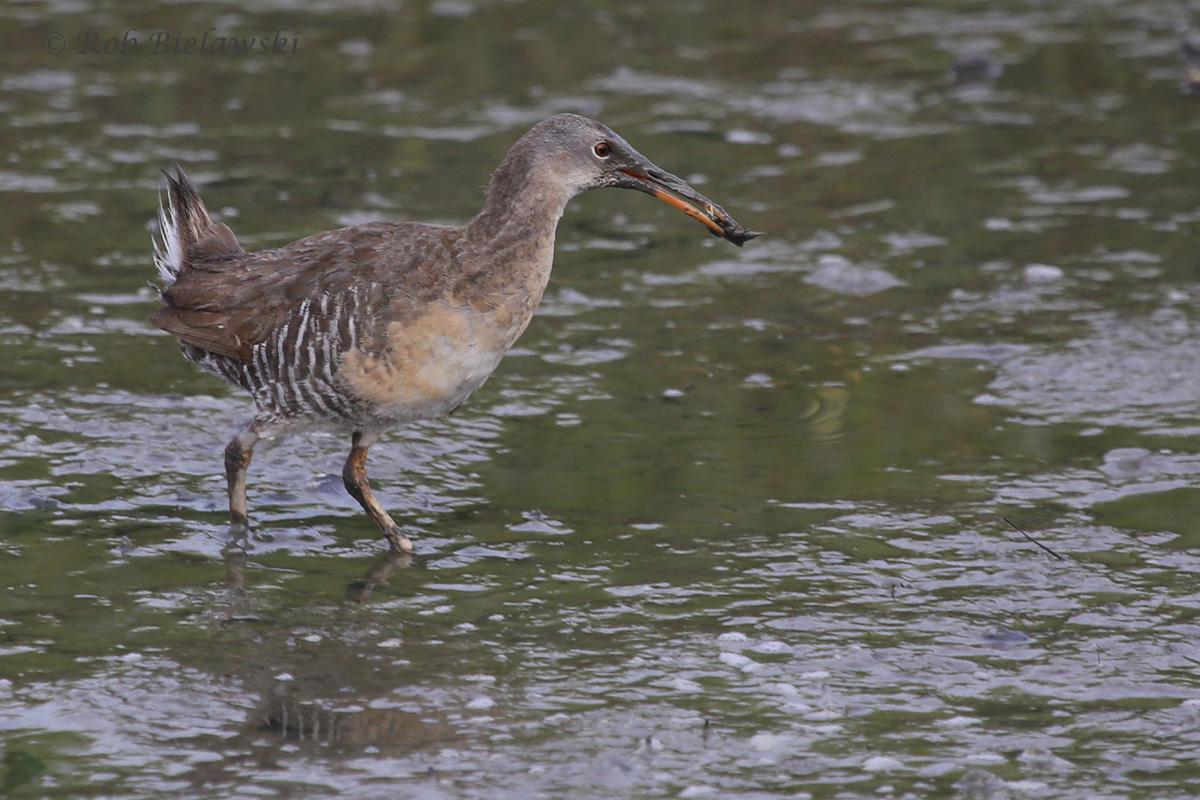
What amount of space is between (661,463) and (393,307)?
168 centimetres

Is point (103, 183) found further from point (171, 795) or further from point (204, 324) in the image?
point (171, 795)

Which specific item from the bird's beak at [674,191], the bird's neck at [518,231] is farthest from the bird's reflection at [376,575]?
the bird's beak at [674,191]

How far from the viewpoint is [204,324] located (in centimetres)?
612

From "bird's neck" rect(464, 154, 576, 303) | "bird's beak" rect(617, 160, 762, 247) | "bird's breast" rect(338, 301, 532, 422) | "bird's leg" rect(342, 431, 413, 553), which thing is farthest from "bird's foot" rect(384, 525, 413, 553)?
"bird's beak" rect(617, 160, 762, 247)

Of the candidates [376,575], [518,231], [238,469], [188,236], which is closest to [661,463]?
[518,231]

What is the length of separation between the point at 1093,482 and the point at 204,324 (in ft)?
12.6

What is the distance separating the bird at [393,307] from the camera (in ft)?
18.8

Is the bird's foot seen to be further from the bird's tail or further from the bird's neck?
the bird's tail

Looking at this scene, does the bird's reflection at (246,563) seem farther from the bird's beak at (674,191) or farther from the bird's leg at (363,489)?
the bird's beak at (674,191)

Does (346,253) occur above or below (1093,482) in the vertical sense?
above

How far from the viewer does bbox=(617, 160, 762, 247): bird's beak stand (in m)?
5.99

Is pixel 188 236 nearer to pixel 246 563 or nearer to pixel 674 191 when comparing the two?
pixel 246 563

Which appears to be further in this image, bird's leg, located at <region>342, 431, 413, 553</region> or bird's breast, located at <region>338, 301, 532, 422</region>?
bird's leg, located at <region>342, 431, 413, 553</region>

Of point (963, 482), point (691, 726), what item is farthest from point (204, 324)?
point (963, 482)
